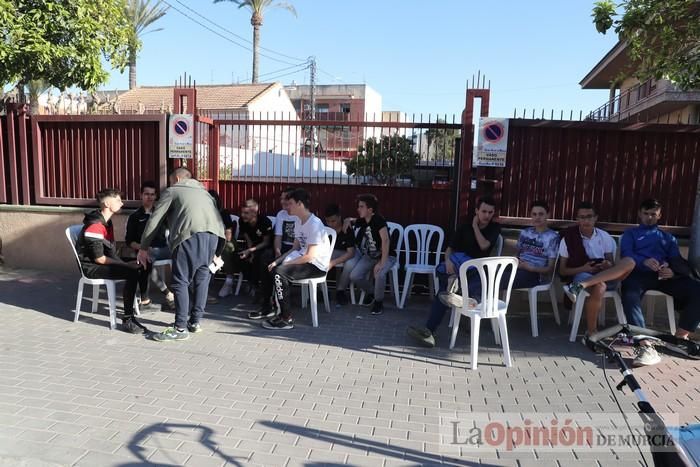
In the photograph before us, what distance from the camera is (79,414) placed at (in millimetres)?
3338

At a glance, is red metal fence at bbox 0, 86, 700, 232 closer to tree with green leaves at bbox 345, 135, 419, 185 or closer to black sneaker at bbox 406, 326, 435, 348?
tree with green leaves at bbox 345, 135, 419, 185

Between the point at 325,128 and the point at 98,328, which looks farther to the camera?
the point at 325,128

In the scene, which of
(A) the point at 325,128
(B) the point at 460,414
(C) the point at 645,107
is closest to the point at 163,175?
(A) the point at 325,128

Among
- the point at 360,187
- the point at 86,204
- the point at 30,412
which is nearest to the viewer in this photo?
the point at 30,412

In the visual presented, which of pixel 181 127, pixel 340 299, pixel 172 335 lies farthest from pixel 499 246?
pixel 181 127

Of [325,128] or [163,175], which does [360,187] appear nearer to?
[325,128]

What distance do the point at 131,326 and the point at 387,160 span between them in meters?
3.80

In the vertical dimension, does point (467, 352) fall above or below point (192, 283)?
below

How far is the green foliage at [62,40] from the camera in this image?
604cm

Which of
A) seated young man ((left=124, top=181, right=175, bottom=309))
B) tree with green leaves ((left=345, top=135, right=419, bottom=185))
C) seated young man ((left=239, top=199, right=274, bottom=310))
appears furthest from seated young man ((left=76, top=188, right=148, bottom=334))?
tree with green leaves ((left=345, top=135, right=419, bottom=185))

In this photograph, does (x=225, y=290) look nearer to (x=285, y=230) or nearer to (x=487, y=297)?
(x=285, y=230)

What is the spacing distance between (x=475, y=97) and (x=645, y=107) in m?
10.6

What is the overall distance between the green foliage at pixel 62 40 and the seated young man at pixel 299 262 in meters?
3.62

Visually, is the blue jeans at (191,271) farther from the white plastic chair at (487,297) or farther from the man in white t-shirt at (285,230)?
the white plastic chair at (487,297)
